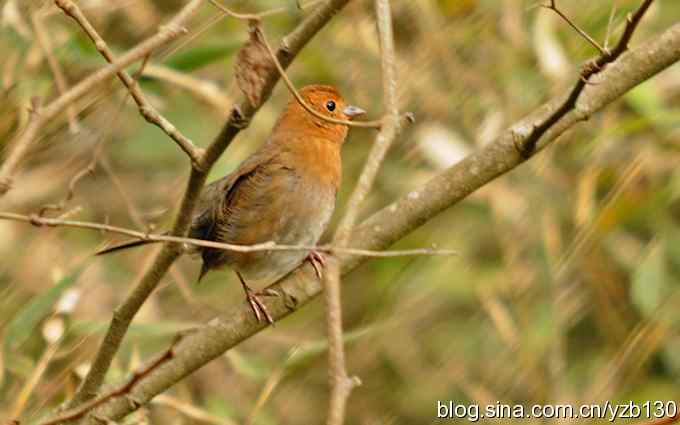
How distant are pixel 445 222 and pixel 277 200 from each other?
2.18 m

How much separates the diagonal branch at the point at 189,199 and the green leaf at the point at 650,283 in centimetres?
257

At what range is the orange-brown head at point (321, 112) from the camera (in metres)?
5.27


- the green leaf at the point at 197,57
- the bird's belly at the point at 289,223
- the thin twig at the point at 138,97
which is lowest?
the bird's belly at the point at 289,223

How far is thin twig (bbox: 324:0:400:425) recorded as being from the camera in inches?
97.4

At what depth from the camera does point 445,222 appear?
7086mm

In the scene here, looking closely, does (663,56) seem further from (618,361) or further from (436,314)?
(436,314)

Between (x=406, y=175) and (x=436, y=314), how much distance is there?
81cm

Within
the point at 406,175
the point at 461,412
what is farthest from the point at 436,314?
the point at 461,412

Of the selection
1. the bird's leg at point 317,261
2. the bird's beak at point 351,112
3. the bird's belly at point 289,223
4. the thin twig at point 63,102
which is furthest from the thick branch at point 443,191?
the bird's beak at point 351,112

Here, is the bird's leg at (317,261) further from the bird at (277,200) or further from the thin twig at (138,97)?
the thin twig at (138,97)

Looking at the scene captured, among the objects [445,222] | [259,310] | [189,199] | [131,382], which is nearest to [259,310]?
[259,310]

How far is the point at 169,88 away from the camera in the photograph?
22.3 ft

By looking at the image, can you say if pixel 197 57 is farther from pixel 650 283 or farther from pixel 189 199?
pixel 650 283

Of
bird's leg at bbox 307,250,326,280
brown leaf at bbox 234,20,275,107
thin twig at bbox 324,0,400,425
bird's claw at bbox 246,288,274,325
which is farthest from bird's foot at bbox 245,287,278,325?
brown leaf at bbox 234,20,275,107
